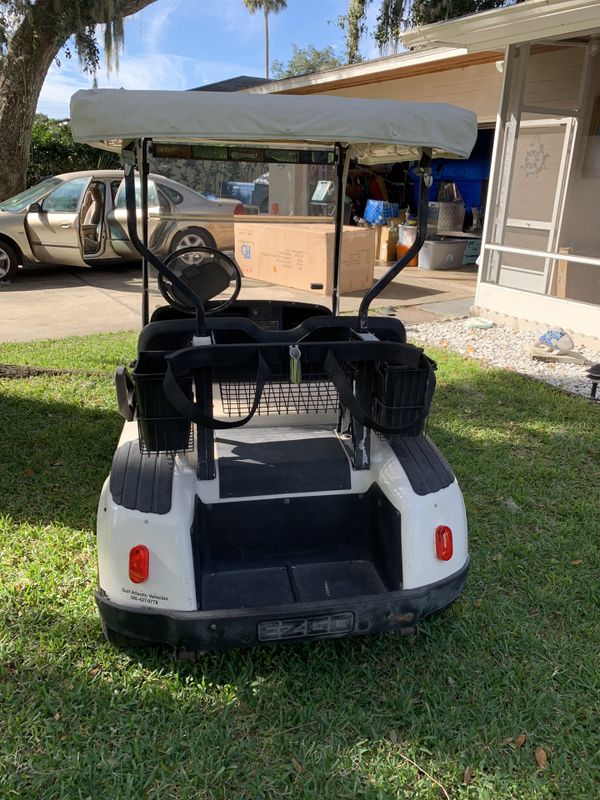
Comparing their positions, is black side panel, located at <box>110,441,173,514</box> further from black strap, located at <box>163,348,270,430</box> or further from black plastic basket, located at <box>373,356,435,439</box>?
black plastic basket, located at <box>373,356,435,439</box>

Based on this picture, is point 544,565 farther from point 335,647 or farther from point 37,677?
point 37,677

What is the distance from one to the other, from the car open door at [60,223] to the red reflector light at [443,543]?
8.09 meters

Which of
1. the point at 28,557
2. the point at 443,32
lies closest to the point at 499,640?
the point at 28,557

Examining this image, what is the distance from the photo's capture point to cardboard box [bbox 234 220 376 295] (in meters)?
3.79

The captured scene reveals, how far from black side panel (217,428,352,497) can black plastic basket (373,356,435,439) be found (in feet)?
1.00

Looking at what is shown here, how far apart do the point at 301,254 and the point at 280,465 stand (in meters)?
3.89

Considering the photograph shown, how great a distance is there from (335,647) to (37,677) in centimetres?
106

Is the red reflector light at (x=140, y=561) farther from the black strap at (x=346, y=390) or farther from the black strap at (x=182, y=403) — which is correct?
the black strap at (x=346, y=390)

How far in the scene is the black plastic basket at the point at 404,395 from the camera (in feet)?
7.25

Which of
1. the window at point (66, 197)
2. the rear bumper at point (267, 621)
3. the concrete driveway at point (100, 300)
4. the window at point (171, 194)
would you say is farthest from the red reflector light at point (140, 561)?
the window at point (66, 197)

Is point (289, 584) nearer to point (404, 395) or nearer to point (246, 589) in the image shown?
point (246, 589)

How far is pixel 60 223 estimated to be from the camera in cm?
900

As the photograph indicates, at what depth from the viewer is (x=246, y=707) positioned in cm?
213

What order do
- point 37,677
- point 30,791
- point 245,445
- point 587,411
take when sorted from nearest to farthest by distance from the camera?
point 30,791 → point 37,677 → point 245,445 → point 587,411
